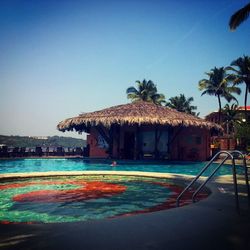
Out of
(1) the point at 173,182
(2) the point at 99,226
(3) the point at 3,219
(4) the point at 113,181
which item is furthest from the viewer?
(4) the point at 113,181

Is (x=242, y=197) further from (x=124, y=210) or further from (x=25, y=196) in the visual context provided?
(x=25, y=196)

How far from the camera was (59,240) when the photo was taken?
240cm

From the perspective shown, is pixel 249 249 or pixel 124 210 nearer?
pixel 249 249

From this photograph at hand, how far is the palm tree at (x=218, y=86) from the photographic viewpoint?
3669cm

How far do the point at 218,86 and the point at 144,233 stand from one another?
3822 centimetres

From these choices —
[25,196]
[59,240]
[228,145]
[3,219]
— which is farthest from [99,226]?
[228,145]

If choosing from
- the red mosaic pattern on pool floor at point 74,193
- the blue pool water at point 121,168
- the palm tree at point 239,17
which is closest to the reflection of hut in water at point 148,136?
the blue pool water at point 121,168

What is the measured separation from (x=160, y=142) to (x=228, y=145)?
56.0ft

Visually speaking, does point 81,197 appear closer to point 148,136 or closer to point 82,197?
point 82,197

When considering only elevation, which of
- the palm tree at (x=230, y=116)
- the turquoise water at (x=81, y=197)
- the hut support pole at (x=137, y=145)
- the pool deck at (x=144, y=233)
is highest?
the palm tree at (x=230, y=116)

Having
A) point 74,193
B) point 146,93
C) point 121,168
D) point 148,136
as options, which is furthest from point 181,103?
point 74,193

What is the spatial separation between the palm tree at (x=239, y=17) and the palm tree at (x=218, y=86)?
77.0 ft

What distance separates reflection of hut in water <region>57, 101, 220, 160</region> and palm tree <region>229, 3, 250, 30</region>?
7892 mm

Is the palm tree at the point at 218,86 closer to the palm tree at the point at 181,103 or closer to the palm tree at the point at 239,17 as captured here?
the palm tree at the point at 181,103
